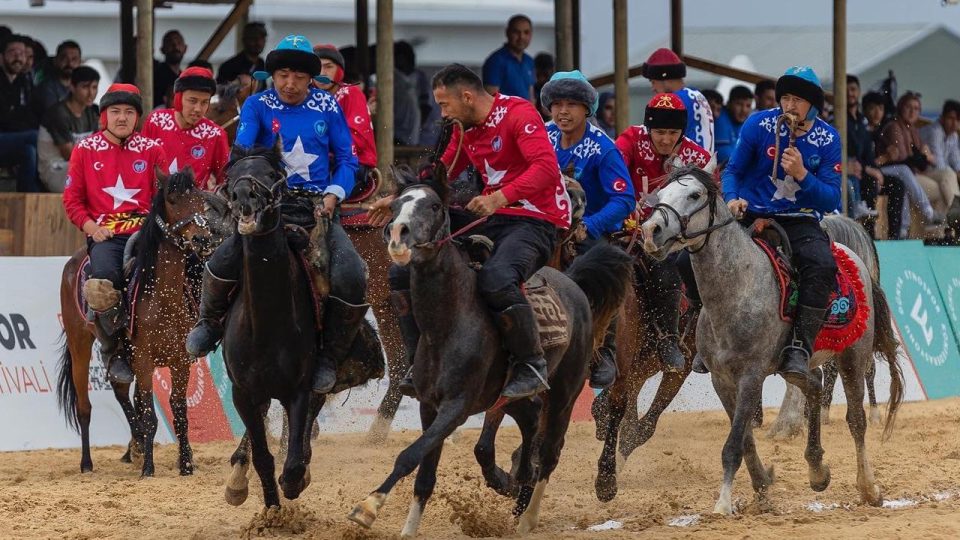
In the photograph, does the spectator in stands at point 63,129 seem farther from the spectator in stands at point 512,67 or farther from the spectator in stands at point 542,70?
the spectator in stands at point 542,70

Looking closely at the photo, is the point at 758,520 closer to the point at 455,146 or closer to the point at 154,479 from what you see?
the point at 455,146

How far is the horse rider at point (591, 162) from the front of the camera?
9.22 m

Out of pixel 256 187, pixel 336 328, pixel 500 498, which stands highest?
pixel 256 187

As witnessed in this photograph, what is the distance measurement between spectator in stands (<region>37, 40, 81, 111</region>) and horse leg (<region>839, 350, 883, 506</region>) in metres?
8.30

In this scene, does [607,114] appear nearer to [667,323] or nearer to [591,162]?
[667,323]

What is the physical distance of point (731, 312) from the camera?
27.8ft

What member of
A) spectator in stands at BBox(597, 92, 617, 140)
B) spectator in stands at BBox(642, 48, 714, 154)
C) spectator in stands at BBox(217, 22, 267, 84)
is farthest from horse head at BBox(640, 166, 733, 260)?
spectator in stands at BBox(597, 92, 617, 140)

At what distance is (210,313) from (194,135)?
3.08m

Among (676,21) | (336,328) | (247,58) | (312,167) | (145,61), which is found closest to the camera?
(336,328)

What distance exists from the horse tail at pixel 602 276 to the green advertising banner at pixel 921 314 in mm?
6593

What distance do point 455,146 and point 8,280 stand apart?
487 cm

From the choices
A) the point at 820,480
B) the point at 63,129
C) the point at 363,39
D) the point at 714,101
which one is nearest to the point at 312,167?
the point at 820,480

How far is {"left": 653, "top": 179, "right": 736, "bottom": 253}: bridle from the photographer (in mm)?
8094

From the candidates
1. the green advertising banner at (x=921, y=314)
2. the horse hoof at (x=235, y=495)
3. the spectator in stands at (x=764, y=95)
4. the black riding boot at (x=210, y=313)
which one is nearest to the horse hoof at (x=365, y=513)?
the horse hoof at (x=235, y=495)
